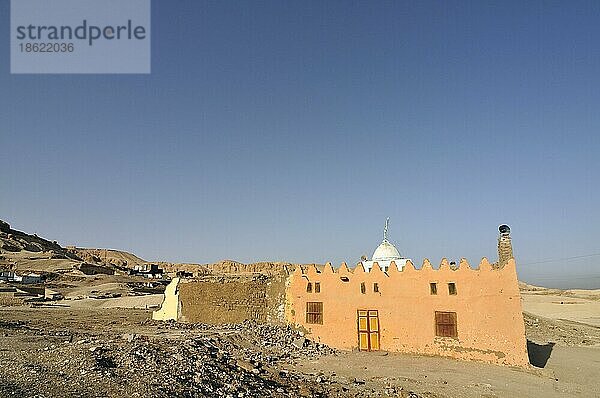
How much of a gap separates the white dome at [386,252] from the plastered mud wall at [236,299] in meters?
7.52

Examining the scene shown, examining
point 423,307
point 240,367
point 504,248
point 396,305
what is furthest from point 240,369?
point 504,248

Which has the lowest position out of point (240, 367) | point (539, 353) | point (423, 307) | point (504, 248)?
point (539, 353)

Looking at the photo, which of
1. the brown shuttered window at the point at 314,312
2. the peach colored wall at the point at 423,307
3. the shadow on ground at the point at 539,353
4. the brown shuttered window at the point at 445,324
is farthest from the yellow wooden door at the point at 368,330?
the shadow on ground at the point at 539,353

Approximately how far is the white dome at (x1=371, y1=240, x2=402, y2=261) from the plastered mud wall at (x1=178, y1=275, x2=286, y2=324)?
752 cm

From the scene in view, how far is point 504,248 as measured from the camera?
1886 centimetres

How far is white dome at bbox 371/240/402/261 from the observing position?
27.6 m

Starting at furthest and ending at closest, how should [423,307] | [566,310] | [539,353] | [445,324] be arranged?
[566,310], [539,353], [423,307], [445,324]

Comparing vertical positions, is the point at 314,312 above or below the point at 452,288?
below

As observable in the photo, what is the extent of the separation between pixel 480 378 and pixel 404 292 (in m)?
4.97

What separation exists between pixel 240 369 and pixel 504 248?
1188 centimetres

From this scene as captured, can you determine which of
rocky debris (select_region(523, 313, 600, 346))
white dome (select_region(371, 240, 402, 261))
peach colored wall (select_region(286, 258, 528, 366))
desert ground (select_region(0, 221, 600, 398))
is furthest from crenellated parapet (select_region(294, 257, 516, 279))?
rocky debris (select_region(523, 313, 600, 346))

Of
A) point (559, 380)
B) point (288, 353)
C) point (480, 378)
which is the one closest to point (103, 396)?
point (288, 353)

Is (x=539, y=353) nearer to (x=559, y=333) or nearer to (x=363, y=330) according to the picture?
(x=559, y=333)

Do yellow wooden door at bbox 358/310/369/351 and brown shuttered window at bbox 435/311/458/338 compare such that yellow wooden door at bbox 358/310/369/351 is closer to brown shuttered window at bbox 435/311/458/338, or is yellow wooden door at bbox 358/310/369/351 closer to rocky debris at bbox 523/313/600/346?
brown shuttered window at bbox 435/311/458/338
